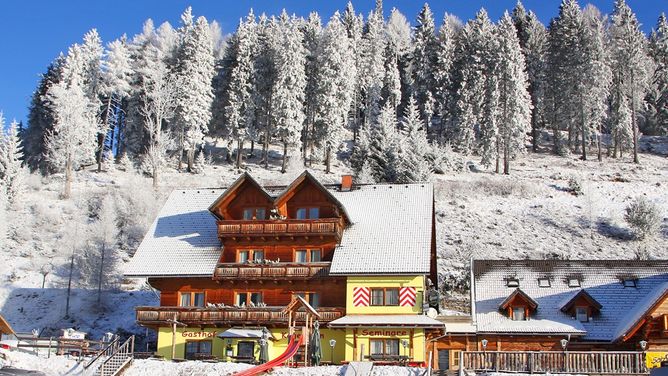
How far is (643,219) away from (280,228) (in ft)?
106

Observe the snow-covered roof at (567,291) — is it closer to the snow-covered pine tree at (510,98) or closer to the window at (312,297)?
the window at (312,297)

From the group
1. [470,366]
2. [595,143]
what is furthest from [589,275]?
[595,143]

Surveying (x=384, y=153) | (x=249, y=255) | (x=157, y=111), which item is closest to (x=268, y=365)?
(x=249, y=255)

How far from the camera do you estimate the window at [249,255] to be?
41.8 m

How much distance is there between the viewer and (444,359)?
39500mm

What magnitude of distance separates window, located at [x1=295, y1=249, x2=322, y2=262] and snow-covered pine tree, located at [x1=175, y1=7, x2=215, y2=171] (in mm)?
42041

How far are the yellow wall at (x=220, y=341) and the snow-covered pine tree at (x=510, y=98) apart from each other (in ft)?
147

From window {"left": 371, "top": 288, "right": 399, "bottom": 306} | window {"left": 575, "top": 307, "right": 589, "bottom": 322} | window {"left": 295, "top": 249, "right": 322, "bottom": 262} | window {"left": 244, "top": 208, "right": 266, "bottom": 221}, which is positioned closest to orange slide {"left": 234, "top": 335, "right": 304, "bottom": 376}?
window {"left": 371, "top": 288, "right": 399, "bottom": 306}

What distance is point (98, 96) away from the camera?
3556 inches

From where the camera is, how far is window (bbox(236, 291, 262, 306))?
40594 millimetres

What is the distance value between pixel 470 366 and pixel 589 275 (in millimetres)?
12478

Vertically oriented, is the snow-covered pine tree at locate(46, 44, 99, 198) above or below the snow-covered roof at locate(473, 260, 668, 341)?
above

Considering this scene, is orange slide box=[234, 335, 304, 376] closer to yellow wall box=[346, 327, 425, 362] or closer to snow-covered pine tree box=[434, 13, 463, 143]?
yellow wall box=[346, 327, 425, 362]

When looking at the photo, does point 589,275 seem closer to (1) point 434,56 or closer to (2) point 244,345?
(2) point 244,345
